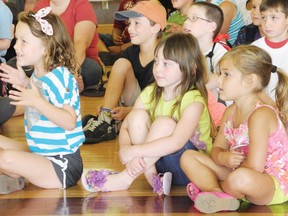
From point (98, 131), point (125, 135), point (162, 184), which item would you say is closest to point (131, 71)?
point (98, 131)

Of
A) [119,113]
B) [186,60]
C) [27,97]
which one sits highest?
[186,60]

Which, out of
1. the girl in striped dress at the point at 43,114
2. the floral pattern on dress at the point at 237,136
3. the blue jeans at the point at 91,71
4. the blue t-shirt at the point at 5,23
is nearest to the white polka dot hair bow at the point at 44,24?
the girl in striped dress at the point at 43,114

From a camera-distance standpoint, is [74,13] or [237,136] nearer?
[237,136]

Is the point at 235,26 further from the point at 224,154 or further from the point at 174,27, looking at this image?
the point at 224,154

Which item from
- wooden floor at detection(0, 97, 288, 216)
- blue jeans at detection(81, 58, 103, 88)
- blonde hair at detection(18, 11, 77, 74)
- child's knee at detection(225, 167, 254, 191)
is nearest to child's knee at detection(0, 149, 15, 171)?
wooden floor at detection(0, 97, 288, 216)

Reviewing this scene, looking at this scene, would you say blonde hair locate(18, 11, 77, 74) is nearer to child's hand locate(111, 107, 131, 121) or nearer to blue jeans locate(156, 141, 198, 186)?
blue jeans locate(156, 141, 198, 186)

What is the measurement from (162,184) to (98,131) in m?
0.89

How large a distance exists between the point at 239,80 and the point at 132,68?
42.3 inches

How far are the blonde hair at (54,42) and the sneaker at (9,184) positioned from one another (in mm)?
461

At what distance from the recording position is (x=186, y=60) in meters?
2.72

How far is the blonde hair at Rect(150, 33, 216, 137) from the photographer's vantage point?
271cm

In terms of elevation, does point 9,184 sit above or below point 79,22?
below

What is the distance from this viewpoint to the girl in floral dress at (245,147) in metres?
2.43

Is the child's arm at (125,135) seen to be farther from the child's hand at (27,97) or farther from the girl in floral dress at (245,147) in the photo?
the child's hand at (27,97)
